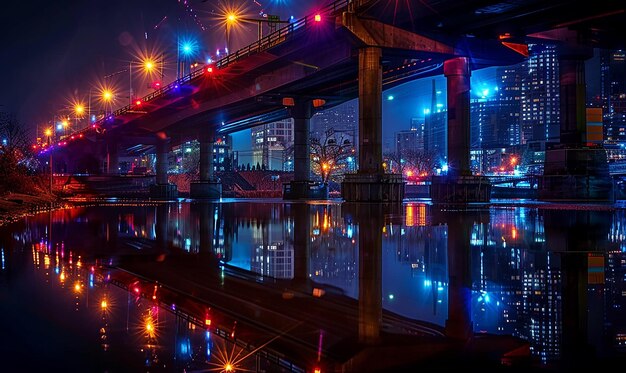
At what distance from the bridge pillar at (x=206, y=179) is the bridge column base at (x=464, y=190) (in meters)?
44.5

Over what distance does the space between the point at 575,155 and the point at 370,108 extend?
20034mm

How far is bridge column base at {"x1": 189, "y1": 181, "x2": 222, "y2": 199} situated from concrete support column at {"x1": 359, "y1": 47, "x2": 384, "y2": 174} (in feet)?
143

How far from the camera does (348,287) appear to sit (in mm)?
8039

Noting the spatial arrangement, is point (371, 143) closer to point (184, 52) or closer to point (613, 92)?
point (184, 52)

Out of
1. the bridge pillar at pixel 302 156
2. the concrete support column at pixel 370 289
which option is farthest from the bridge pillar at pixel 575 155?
the concrete support column at pixel 370 289

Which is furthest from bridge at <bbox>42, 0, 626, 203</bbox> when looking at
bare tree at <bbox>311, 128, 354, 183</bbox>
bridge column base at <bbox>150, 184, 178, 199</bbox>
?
bare tree at <bbox>311, 128, 354, 183</bbox>

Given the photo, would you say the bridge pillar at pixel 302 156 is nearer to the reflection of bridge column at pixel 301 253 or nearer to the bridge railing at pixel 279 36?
the bridge railing at pixel 279 36

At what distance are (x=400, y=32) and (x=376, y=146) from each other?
7832mm

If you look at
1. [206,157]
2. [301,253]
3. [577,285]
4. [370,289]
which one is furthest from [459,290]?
[206,157]

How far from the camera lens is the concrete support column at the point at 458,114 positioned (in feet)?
137

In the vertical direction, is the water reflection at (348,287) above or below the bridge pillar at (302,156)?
below

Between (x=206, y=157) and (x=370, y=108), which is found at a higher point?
(x=370, y=108)

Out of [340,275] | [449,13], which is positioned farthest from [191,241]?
[449,13]

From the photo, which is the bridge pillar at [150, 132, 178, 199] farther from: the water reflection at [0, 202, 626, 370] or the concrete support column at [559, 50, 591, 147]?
the water reflection at [0, 202, 626, 370]
